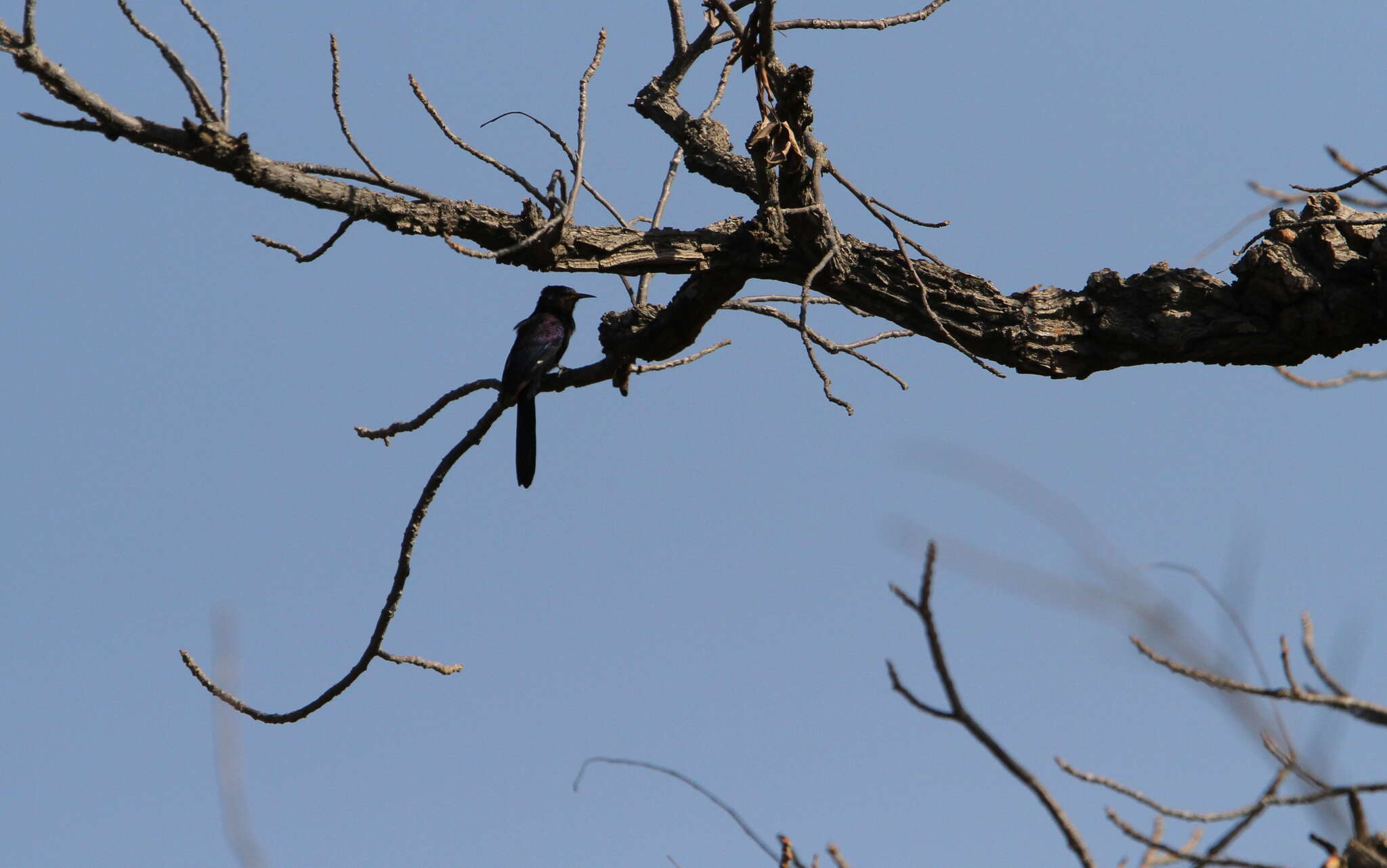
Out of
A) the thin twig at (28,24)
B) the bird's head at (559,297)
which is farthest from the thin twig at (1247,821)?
the bird's head at (559,297)

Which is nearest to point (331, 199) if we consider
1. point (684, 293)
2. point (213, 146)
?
point (213, 146)

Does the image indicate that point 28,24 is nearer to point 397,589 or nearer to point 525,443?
point 397,589

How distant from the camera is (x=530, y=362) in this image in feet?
21.6

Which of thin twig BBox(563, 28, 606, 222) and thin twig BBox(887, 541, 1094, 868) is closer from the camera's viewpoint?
thin twig BBox(887, 541, 1094, 868)

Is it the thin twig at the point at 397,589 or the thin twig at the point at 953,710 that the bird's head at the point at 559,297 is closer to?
the thin twig at the point at 397,589

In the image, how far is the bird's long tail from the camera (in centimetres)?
681

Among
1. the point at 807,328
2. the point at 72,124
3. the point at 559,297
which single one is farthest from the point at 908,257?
the point at 559,297

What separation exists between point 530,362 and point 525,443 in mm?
480

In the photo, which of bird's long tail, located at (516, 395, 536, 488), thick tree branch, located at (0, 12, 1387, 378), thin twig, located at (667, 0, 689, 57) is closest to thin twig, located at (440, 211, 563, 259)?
thick tree branch, located at (0, 12, 1387, 378)

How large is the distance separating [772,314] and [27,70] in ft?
9.28

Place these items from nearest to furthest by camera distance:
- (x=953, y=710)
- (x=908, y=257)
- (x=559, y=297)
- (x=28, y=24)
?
1. (x=953, y=710)
2. (x=28, y=24)
3. (x=908, y=257)
4. (x=559, y=297)

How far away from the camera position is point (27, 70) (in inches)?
125

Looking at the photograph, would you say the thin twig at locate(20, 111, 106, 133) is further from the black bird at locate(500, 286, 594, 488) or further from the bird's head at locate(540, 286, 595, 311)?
the bird's head at locate(540, 286, 595, 311)

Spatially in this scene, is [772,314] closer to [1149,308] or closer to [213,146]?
[1149,308]
